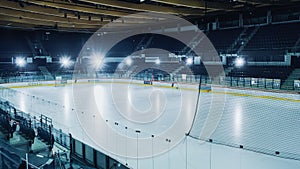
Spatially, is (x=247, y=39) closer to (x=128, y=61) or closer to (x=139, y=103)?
(x=139, y=103)

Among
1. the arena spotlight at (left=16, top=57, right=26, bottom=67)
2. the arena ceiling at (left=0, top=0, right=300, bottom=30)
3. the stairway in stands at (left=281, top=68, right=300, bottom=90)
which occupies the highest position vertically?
the arena ceiling at (left=0, top=0, right=300, bottom=30)

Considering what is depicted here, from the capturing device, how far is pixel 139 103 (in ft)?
37.7

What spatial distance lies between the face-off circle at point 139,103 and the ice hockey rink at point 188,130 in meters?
0.03

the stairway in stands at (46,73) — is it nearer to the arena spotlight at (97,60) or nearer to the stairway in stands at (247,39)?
the arena spotlight at (97,60)

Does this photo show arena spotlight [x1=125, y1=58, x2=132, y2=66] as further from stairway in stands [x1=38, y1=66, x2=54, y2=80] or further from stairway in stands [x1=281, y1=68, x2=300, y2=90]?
stairway in stands [x1=281, y1=68, x2=300, y2=90]

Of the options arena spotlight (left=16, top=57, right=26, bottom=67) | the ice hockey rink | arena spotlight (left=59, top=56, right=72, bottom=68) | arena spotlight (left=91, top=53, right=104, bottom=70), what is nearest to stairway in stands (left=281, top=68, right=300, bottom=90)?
the ice hockey rink

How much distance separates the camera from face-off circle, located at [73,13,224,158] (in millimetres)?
6194

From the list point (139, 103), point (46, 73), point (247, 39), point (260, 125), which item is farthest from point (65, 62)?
point (260, 125)

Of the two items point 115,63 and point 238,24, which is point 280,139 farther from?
point 115,63

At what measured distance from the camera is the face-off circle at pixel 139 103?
619 centimetres

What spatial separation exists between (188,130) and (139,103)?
458cm

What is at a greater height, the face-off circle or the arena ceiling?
the arena ceiling

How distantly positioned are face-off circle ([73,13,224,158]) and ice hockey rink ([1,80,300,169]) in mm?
29

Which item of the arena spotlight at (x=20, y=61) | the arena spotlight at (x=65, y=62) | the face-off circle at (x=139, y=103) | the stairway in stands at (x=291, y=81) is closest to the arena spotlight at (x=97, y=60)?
the face-off circle at (x=139, y=103)
